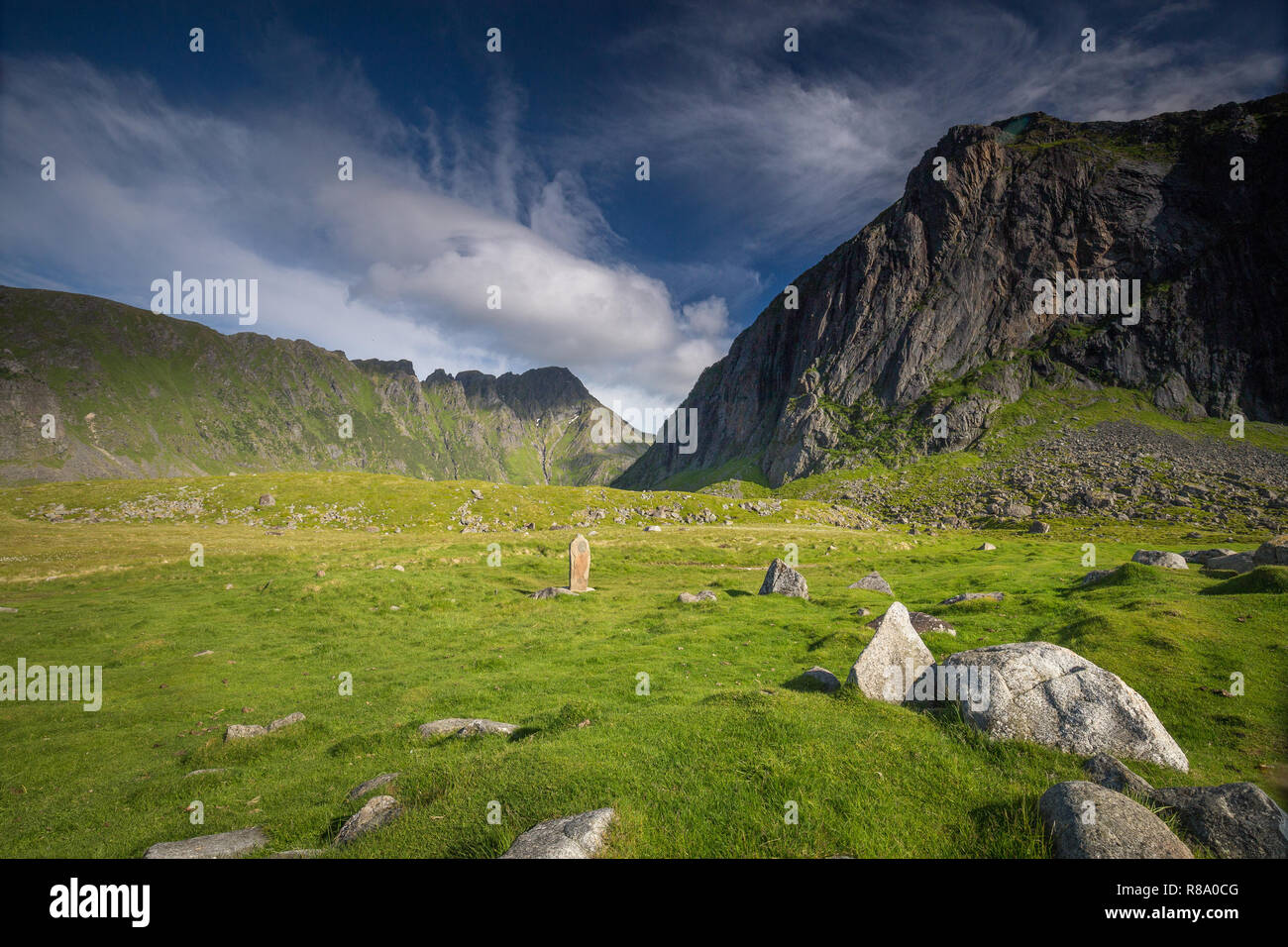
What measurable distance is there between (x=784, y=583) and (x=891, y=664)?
22.3m

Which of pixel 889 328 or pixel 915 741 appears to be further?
pixel 889 328

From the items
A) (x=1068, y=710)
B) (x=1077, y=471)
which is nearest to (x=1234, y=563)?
(x=1068, y=710)

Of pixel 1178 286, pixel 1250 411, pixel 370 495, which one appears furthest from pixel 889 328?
pixel 370 495

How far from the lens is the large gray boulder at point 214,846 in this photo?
29.2 ft

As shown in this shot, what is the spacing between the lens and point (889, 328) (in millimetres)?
195375

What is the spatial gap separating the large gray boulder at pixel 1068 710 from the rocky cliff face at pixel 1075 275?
16131cm

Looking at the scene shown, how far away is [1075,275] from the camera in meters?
171

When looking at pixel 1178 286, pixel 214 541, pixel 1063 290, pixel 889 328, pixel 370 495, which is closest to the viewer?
pixel 214 541

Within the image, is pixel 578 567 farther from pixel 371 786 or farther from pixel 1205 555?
pixel 1205 555

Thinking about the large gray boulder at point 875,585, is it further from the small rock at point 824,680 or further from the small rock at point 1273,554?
the small rock at point 824,680
